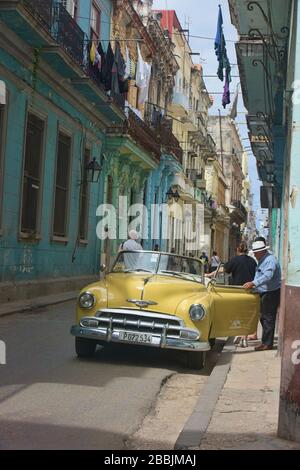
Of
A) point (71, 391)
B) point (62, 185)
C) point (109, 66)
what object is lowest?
point (71, 391)

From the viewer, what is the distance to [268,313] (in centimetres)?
884

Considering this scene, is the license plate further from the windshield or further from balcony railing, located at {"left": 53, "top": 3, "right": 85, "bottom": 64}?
balcony railing, located at {"left": 53, "top": 3, "right": 85, "bottom": 64}

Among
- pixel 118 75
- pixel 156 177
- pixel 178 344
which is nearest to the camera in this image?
pixel 178 344

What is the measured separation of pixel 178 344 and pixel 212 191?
44.6m

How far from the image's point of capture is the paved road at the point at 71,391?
466cm

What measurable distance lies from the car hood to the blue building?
567 centimetres

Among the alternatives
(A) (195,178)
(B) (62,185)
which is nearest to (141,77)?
(B) (62,185)

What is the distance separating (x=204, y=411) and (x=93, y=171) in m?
13.5

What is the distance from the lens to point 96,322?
7.45 meters

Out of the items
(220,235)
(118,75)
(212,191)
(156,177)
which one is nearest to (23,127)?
(118,75)

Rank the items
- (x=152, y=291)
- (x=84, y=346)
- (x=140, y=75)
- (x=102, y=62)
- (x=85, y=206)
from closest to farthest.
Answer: (x=152, y=291) < (x=84, y=346) < (x=102, y=62) < (x=85, y=206) < (x=140, y=75)

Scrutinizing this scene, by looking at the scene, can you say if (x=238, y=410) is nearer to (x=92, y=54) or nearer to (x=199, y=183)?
(x=92, y=54)
